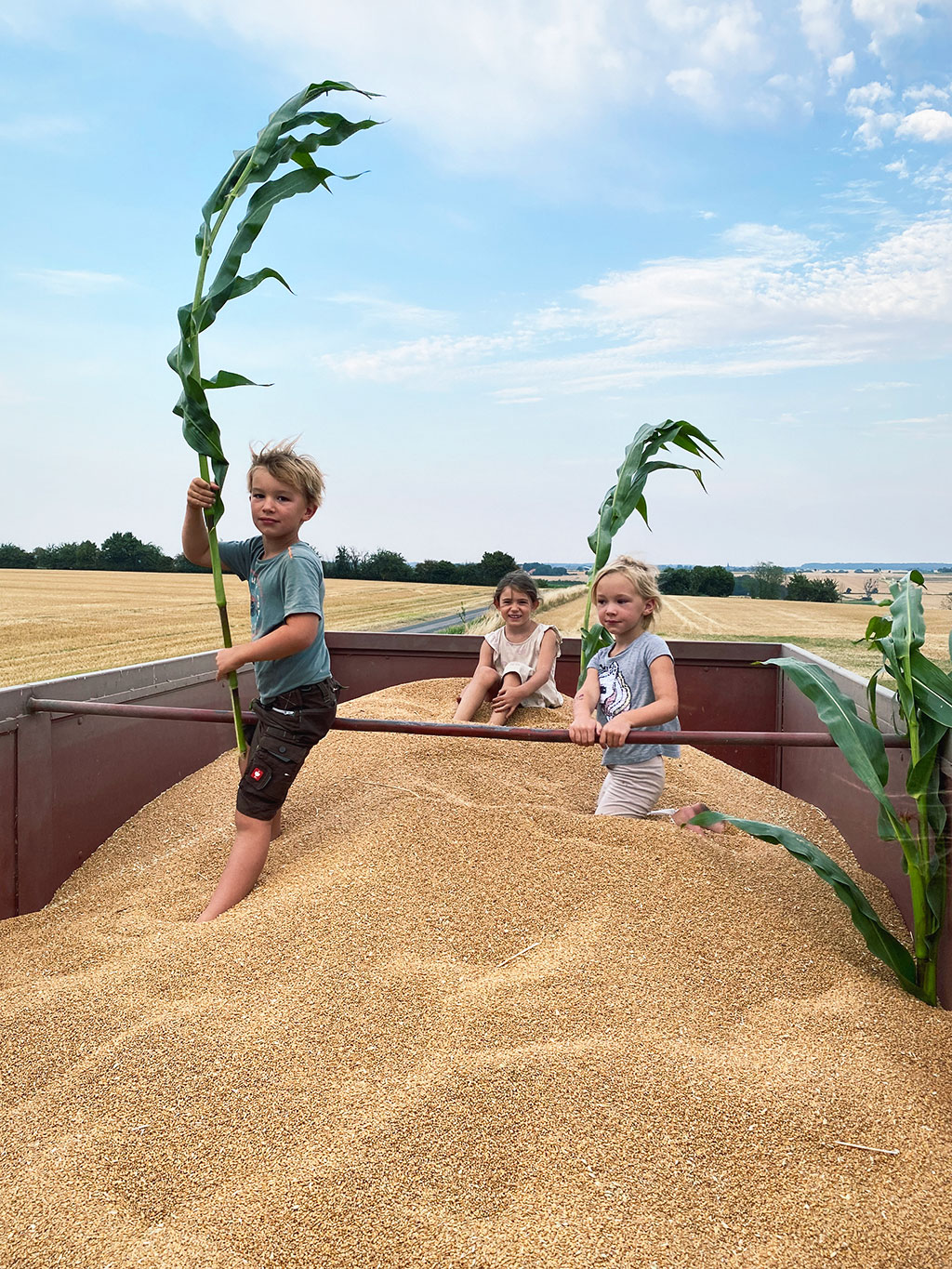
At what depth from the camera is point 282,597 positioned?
8.50 ft

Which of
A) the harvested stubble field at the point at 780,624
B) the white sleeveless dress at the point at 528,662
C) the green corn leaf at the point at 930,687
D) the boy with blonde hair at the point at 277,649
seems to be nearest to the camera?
the green corn leaf at the point at 930,687

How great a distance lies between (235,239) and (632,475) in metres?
2.03

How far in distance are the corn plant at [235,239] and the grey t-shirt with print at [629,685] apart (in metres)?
1.19

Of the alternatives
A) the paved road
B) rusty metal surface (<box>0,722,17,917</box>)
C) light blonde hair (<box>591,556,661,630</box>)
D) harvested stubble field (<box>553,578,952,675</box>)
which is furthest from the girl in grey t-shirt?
the paved road

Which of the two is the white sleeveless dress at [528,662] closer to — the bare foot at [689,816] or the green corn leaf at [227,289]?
the bare foot at [689,816]

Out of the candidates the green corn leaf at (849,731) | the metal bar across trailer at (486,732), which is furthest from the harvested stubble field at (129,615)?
the green corn leaf at (849,731)

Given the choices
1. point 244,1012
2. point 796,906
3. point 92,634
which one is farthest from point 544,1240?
point 92,634

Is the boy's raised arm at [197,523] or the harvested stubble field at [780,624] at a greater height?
the boy's raised arm at [197,523]

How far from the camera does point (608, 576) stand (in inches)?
122

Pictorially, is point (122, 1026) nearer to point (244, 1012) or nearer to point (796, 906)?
point (244, 1012)

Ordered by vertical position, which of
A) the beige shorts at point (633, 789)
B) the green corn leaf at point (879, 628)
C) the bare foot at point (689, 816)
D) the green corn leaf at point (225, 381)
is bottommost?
the bare foot at point (689, 816)

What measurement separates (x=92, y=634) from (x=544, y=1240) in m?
12.1

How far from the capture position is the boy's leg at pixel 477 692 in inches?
159

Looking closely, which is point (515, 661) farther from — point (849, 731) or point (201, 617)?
point (201, 617)
